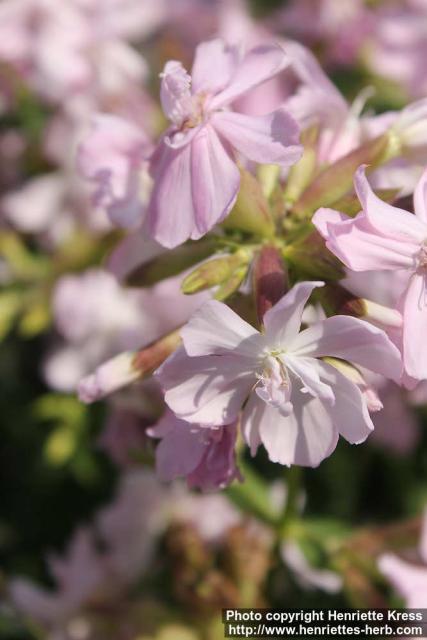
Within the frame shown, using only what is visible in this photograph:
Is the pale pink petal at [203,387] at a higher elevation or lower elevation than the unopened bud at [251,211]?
lower

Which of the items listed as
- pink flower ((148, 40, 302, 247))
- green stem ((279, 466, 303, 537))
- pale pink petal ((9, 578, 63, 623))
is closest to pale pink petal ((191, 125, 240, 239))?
pink flower ((148, 40, 302, 247))

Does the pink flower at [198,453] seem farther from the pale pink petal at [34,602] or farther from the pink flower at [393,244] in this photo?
the pale pink petal at [34,602]

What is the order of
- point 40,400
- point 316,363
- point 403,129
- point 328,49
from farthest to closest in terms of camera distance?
point 328,49 < point 40,400 < point 403,129 < point 316,363

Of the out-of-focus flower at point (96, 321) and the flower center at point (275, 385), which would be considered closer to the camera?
the flower center at point (275, 385)

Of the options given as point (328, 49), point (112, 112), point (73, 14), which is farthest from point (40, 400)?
point (328, 49)

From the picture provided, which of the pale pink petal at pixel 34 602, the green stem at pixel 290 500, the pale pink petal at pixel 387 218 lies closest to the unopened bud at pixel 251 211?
the pale pink petal at pixel 387 218

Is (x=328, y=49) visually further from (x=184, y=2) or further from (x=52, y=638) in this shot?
(x=52, y=638)

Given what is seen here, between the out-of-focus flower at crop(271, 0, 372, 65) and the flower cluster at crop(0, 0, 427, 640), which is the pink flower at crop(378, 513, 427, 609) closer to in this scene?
the flower cluster at crop(0, 0, 427, 640)
